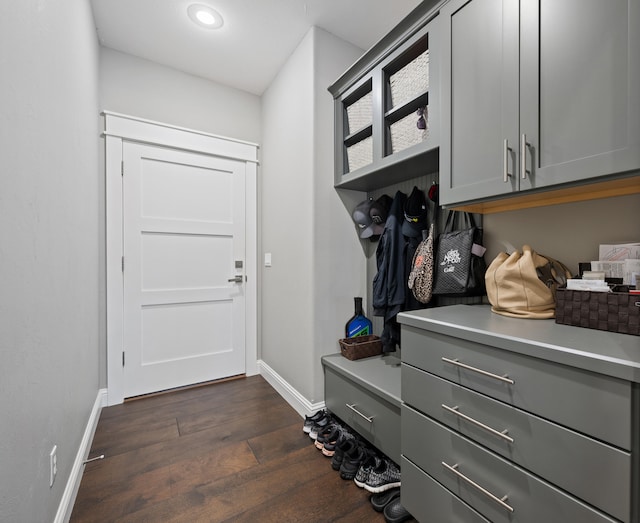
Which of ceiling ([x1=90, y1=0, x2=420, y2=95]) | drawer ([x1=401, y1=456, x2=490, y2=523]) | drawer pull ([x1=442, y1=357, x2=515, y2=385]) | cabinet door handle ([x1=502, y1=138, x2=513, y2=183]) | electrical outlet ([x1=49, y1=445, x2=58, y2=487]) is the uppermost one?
ceiling ([x1=90, y1=0, x2=420, y2=95])

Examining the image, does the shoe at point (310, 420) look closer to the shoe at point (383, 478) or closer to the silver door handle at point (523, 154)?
the shoe at point (383, 478)

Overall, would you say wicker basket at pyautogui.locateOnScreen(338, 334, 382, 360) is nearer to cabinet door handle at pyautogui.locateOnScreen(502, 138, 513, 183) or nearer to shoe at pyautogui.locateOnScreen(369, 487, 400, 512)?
shoe at pyautogui.locateOnScreen(369, 487, 400, 512)

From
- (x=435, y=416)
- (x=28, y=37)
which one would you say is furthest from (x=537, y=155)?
(x=28, y=37)

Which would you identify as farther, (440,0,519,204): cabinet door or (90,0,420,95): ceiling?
(90,0,420,95): ceiling

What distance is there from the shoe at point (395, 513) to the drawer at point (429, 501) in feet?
0.20

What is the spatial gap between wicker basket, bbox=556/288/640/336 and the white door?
240cm

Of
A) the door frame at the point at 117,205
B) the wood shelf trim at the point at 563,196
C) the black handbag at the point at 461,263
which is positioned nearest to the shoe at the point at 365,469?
the black handbag at the point at 461,263

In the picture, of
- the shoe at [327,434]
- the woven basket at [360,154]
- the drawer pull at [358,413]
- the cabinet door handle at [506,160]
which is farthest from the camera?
the woven basket at [360,154]

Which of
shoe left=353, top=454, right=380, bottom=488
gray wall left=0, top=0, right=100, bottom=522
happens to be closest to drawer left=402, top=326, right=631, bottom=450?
shoe left=353, top=454, right=380, bottom=488

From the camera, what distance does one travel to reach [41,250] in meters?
1.08

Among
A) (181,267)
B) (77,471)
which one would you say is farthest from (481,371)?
(181,267)

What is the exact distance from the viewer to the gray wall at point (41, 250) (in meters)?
0.82

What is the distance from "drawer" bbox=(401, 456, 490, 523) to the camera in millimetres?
1038

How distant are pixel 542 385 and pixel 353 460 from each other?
43.8 inches
